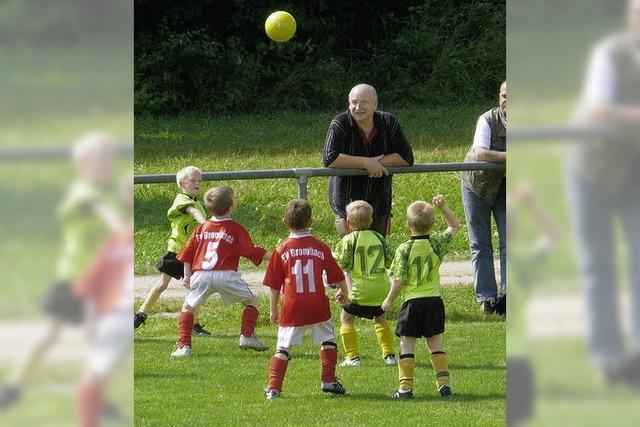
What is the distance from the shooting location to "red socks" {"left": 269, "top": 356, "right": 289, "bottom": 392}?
6.96 meters

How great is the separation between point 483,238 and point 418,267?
278 centimetres

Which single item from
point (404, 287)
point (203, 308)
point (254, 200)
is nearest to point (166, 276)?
point (203, 308)

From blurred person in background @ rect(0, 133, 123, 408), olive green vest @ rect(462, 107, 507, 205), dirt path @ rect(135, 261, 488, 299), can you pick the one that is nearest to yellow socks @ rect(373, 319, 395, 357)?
olive green vest @ rect(462, 107, 507, 205)

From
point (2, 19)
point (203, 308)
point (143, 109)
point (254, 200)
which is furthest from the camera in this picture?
point (143, 109)

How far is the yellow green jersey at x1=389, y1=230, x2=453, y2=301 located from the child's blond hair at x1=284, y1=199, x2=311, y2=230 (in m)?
0.58

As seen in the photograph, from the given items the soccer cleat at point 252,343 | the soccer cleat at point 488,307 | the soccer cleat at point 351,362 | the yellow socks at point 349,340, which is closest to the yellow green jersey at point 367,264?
the yellow socks at point 349,340

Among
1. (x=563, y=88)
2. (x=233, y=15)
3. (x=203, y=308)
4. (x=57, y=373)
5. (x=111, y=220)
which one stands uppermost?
(x=233, y=15)

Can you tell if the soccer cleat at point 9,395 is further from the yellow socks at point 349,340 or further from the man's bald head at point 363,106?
the man's bald head at point 363,106

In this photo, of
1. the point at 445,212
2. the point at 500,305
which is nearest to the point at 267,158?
the point at 500,305

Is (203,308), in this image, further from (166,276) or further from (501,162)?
(501,162)

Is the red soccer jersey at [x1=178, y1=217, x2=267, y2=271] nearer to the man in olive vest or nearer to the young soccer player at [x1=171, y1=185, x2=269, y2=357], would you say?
the young soccer player at [x1=171, y1=185, x2=269, y2=357]

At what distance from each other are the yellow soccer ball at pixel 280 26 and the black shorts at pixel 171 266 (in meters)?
7.74

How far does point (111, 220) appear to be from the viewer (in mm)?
1652

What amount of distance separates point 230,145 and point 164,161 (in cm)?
189
